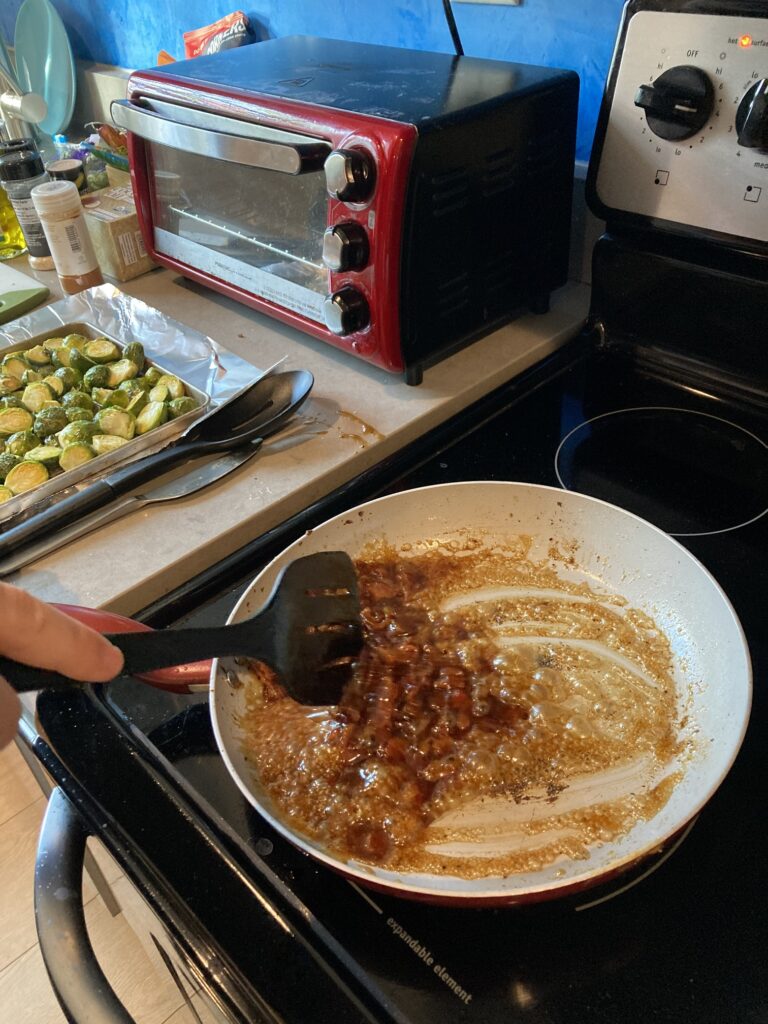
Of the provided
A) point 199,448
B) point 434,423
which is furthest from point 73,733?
point 434,423

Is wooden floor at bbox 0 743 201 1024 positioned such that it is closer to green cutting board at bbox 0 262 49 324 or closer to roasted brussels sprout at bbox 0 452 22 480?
roasted brussels sprout at bbox 0 452 22 480

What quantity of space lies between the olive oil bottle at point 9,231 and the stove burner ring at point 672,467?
105cm

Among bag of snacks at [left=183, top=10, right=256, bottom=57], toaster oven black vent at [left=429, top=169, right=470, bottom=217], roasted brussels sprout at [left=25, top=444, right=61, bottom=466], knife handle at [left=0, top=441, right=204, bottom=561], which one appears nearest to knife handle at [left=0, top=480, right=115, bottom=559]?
knife handle at [left=0, top=441, right=204, bottom=561]

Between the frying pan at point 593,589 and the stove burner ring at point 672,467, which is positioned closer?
the frying pan at point 593,589

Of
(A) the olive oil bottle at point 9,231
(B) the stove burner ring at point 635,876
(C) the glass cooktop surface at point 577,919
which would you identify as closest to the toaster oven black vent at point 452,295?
(C) the glass cooktop surface at point 577,919

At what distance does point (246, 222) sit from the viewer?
964 mm

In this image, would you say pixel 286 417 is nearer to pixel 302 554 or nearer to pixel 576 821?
pixel 302 554

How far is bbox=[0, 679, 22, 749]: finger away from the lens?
15.2 inches

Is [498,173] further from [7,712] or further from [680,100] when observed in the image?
[7,712]

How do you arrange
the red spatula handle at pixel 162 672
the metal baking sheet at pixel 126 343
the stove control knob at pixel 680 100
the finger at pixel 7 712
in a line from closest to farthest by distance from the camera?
the finger at pixel 7 712, the red spatula handle at pixel 162 672, the stove control knob at pixel 680 100, the metal baking sheet at pixel 126 343

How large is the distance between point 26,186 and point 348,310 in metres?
0.72

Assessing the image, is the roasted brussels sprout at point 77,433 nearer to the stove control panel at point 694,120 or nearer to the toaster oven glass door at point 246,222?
the toaster oven glass door at point 246,222

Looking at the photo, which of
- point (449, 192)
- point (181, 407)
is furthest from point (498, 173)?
point (181, 407)

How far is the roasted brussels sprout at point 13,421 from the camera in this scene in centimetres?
90
